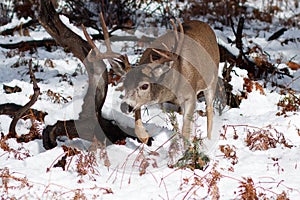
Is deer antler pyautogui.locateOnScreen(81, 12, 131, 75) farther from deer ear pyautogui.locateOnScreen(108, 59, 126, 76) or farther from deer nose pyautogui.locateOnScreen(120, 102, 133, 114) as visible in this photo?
deer nose pyautogui.locateOnScreen(120, 102, 133, 114)

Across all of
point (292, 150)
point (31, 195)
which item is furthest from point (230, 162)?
point (31, 195)

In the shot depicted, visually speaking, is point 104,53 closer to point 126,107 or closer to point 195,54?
point 126,107

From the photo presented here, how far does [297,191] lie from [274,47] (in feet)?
21.6

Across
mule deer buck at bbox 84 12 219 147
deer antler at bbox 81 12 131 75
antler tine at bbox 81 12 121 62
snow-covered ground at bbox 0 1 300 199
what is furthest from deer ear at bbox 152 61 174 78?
snow-covered ground at bbox 0 1 300 199

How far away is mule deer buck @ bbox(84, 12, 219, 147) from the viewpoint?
5.13 meters

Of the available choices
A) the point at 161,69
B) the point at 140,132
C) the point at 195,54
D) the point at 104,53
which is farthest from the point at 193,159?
the point at 195,54

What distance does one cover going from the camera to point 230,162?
4984 mm

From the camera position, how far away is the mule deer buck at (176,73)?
16.8 feet

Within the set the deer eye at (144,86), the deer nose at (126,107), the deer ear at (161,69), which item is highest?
the deer ear at (161,69)

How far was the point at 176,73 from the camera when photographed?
548 cm

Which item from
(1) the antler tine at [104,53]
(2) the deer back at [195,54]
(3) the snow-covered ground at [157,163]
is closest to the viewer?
(3) the snow-covered ground at [157,163]

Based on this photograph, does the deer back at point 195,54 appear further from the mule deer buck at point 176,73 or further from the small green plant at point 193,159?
the small green plant at point 193,159

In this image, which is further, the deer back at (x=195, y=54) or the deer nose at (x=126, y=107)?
the deer back at (x=195, y=54)

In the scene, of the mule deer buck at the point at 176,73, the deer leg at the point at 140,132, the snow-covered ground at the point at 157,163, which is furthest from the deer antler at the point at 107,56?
the snow-covered ground at the point at 157,163
